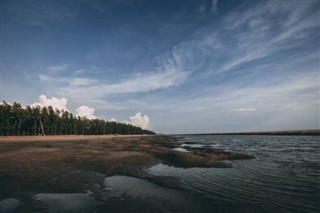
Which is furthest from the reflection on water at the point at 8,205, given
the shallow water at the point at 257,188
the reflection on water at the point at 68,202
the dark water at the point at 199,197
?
the shallow water at the point at 257,188

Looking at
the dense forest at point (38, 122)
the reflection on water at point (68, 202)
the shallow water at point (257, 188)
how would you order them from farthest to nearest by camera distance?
1. the dense forest at point (38, 122)
2. the shallow water at point (257, 188)
3. the reflection on water at point (68, 202)

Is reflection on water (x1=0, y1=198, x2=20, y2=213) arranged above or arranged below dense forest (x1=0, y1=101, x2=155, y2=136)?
below

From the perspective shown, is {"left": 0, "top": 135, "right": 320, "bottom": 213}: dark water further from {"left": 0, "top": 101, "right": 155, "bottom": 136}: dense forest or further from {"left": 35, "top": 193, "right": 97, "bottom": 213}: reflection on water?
{"left": 0, "top": 101, "right": 155, "bottom": 136}: dense forest

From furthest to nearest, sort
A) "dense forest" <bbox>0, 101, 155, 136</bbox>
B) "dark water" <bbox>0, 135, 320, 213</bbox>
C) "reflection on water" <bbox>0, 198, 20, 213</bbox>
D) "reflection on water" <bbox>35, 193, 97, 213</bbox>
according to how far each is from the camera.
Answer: "dense forest" <bbox>0, 101, 155, 136</bbox>
"dark water" <bbox>0, 135, 320, 213</bbox>
"reflection on water" <bbox>35, 193, 97, 213</bbox>
"reflection on water" <bbox>0, 198, 20, 213</bbox>

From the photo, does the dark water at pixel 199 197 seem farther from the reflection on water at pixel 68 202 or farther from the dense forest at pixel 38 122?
the dense forest at pixel 38 122

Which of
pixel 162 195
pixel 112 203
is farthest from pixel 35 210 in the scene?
pixel 162 195

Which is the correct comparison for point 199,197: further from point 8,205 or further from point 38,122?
point 38,122

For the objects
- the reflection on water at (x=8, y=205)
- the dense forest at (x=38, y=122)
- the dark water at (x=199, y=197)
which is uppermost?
the dense forest at (x=38, y=122)

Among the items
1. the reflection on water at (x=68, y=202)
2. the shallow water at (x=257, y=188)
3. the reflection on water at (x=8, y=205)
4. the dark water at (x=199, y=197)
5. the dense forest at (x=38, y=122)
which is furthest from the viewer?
the dense forest at (x=38, y=122)

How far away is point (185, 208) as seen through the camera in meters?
10.5

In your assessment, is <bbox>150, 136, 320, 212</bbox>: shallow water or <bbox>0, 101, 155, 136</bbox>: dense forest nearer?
<bbox>150, 136, 320, 212</bbox>: shallow water

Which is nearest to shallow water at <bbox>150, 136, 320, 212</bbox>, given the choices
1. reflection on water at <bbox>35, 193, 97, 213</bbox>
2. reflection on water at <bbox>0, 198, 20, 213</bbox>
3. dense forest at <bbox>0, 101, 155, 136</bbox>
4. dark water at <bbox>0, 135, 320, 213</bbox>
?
dark water at <bbox>0, 135, 320, 213</bbox>

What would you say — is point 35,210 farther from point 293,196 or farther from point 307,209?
point 293,196

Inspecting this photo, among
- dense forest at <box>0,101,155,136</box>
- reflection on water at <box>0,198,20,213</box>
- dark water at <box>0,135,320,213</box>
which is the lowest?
dark water at <box>0,135,320,213</box>
